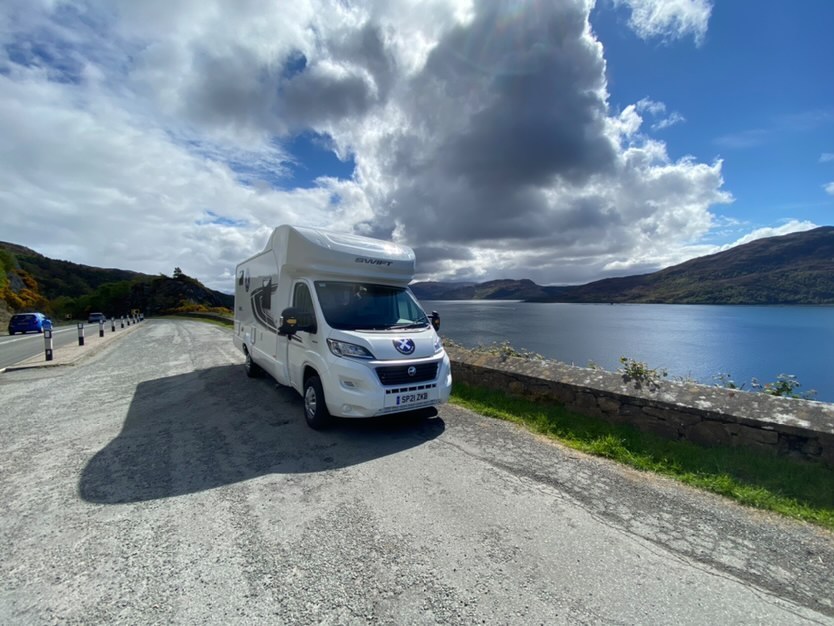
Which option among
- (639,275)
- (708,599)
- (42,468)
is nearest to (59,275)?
(42,468)

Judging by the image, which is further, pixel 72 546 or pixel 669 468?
pixel 669 468

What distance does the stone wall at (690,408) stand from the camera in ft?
12.5

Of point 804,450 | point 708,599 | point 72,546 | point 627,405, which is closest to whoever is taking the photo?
point 708,599

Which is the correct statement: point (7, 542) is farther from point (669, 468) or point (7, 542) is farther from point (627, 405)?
point (627, 405)

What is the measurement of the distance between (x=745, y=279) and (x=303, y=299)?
181202mm

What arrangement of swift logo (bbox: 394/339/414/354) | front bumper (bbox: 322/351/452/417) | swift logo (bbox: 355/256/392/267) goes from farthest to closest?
swift logo (bbox: 355/256/392/267), swift logo (bbox: 394/339/414/354), front bumper (bbox: 322/351/452/417)

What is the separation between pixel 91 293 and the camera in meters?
81.4

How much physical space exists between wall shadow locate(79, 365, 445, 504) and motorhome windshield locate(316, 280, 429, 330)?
155 centimetres

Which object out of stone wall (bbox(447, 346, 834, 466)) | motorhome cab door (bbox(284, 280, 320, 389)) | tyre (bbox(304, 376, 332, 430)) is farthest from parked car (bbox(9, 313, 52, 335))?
stone wall (bbox(447, 346, 834, 466))

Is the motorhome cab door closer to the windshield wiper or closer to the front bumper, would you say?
the front bumper

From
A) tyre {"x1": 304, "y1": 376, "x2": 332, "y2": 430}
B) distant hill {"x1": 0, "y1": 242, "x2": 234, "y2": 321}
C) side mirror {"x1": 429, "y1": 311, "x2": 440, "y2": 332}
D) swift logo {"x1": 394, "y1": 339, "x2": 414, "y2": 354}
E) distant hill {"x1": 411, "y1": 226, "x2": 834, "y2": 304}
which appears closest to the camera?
swift logo {"x1": 394, "y1": 339, "x2": 414, "y2": 354}

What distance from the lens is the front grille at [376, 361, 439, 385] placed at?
4875 millimetres

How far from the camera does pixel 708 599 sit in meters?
2.33

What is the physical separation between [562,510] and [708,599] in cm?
113
